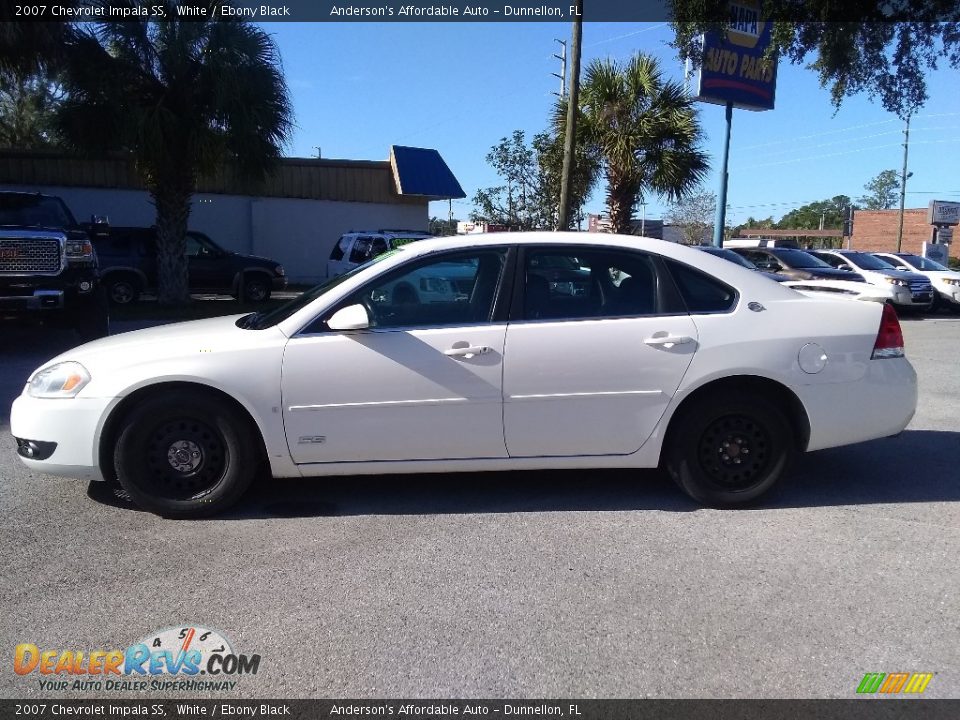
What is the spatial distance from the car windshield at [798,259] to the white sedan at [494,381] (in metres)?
14.6

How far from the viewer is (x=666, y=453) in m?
4.75

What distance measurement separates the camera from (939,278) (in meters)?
19.5

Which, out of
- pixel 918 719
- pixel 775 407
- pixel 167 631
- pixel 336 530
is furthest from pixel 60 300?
pixel 918 719

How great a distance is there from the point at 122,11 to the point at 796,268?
14.7 meters

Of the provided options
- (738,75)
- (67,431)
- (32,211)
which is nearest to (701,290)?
(67,431)

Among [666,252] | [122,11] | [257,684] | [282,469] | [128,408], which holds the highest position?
[122,11]

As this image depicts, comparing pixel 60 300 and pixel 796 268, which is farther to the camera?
pixel 796 268

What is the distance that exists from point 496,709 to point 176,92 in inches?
595

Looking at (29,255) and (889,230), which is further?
(889,230)

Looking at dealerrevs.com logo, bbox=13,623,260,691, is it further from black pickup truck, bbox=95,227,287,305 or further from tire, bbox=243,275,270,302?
tire, bbox=243,275,270,302

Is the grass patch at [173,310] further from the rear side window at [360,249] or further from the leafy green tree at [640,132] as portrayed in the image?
the leafy green tree at [640,132]

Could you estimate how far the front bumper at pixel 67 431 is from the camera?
4.37 metres

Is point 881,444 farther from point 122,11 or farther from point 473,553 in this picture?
point 122,11

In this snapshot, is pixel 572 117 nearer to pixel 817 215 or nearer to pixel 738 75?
pixel 738 75
